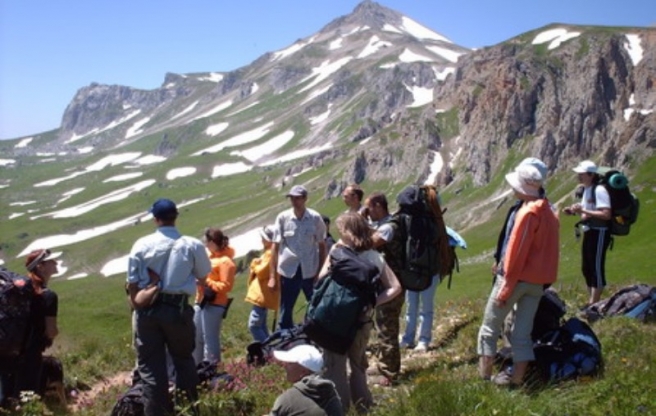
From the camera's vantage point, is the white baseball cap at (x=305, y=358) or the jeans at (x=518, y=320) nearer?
the white baseball cap at (x=305, y=358)

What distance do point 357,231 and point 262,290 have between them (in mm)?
3741

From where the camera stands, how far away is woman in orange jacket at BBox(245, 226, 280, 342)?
1065 cm

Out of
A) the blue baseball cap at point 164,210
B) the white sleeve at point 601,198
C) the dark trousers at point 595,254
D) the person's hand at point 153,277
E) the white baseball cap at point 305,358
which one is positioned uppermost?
the blue baseball cap at point 164,210

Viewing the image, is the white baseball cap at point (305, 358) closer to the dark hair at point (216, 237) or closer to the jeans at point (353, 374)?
the jeans at point (353, 374)

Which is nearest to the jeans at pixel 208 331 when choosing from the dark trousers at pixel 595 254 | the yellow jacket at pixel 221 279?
the yellow jacket at pixel 221 279

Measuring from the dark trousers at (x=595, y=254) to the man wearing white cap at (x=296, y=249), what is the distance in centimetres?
448

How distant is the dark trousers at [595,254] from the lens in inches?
408

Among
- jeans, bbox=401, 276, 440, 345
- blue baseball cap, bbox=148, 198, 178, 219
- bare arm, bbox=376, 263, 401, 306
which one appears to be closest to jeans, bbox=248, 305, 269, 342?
jeans, bbox=401, 276, 440, 345

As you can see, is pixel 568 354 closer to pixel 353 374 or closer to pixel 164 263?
pixel 353 374

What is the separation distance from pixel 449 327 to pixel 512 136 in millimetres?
97964

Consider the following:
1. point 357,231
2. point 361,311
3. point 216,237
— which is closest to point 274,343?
point 216,237

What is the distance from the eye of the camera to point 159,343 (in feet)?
25.2

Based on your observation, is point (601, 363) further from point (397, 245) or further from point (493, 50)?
point (493, 50)

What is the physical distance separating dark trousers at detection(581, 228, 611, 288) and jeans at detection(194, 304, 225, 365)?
6218 millimetres
